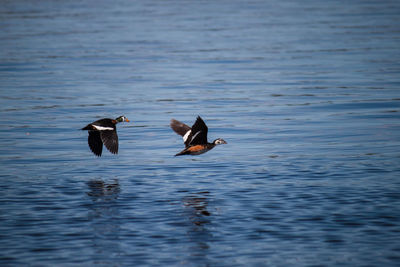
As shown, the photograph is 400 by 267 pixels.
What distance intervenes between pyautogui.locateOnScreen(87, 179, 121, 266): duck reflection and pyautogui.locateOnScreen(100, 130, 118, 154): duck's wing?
3.93 ft

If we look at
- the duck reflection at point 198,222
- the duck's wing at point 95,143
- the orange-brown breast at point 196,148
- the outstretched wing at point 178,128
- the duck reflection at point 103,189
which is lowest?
the duck reflection at point 198,222

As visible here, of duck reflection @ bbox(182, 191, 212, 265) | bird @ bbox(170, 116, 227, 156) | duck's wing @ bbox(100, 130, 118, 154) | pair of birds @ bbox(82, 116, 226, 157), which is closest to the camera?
duck reflection @ bbox(182, 191, 212, 265)

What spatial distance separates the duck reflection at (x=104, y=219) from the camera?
1138 cm

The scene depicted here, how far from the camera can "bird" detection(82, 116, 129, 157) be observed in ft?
55.0

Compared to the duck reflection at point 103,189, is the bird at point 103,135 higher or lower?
higher

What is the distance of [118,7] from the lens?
216 feet

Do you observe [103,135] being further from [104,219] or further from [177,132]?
[104,219]

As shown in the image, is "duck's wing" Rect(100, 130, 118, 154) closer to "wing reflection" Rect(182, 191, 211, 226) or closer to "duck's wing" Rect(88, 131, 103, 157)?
"duck's wing" Rect(88, 131, 103, 157)

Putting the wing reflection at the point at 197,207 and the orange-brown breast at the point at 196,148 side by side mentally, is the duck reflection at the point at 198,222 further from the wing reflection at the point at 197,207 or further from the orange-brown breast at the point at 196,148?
the orange-brown breast at the point at 196,148

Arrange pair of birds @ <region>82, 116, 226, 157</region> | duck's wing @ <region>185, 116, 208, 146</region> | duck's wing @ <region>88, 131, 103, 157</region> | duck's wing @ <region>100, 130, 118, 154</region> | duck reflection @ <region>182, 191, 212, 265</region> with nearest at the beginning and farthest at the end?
duck reflection @ <region>182, 191, 212, 265</region>
duck's wing @ <region>185, 116, 208, 146</region>
pair of birds @ <region>82, 116, 226, 157</region>
duck's wing @ <region>100, 130, 118, 154</region>
duck's wing @ <region>88, 131, 103, 157</region>

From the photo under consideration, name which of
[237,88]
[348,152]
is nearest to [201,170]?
[348,152]

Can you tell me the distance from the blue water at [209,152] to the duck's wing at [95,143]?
1.16ft

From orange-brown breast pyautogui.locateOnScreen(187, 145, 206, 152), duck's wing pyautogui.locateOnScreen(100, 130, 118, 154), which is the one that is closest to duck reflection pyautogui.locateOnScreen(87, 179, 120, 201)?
duck's wing pyautogui.locateOnScreen(100, 130, 118, 154)

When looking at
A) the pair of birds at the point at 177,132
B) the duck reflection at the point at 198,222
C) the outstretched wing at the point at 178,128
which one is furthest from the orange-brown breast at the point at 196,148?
the duck reflection at the point at 198,222
